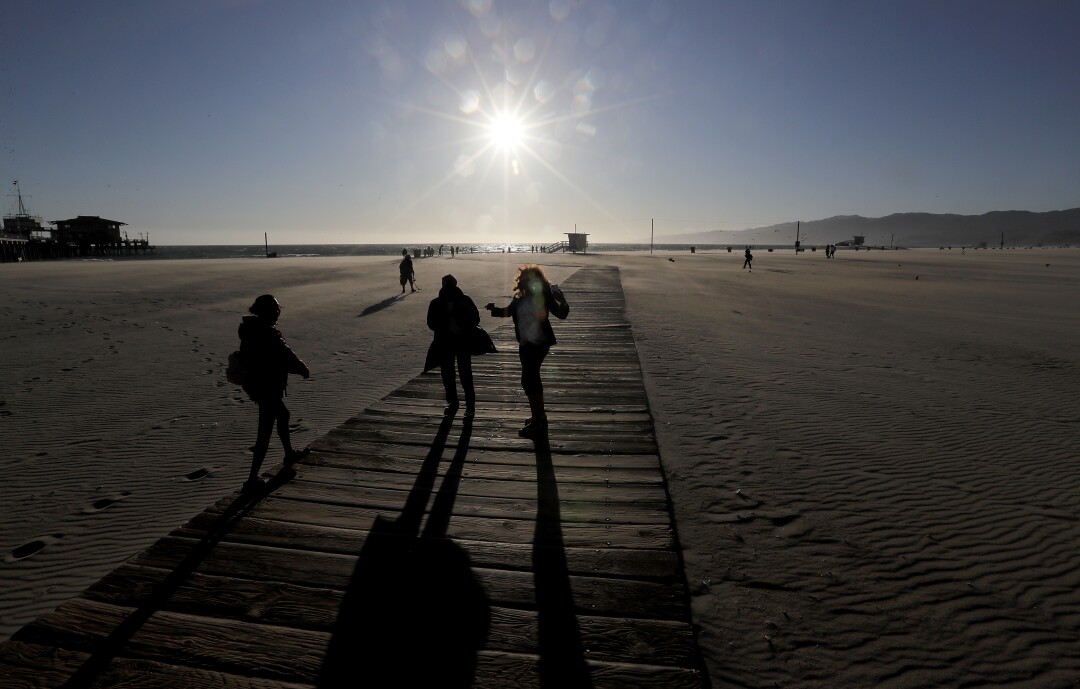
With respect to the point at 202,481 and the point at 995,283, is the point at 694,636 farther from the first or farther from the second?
the point at 995,283

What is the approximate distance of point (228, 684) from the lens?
235 cm

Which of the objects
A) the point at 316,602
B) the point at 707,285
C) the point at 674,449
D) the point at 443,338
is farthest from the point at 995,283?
the point at 316,602

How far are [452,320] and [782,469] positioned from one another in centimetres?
373

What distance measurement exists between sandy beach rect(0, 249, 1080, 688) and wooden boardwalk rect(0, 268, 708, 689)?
0.48 metres

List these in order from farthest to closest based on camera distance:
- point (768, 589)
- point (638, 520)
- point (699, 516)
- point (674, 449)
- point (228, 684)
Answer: point (674, 449) → point (699, 516) → point (638, 520) → point (768, 589) → point (228, 684)

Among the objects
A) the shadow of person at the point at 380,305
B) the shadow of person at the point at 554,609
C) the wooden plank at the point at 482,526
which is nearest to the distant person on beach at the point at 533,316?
the shadow of person at the point at 554,609

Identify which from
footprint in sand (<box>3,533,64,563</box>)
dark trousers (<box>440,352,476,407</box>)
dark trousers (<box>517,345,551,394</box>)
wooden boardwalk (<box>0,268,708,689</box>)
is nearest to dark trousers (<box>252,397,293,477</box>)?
wooden boardwalk (<box>0,268,708,689</box>)

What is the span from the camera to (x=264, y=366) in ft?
14.5

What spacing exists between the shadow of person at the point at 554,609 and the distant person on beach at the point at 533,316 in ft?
5.14

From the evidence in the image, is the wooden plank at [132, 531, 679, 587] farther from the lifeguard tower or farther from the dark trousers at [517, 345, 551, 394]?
the lifeguard tower

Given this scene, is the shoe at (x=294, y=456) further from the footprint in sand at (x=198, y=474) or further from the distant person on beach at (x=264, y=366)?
the footprint in sand at (x=198, y=474)

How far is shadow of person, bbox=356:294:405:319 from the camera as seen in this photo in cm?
1672

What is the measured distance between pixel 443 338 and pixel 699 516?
3.19 metres

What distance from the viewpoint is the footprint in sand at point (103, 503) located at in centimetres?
446
